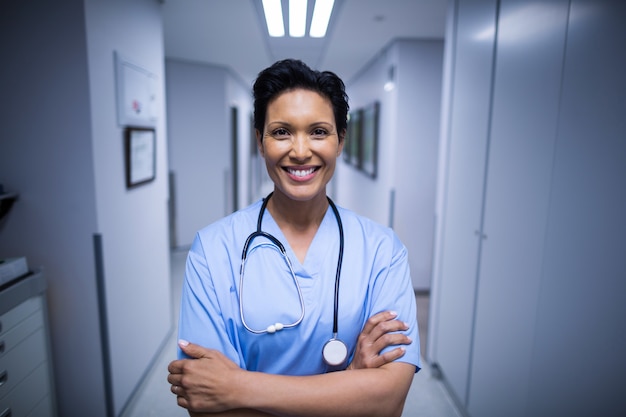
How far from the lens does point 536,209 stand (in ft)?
4.24

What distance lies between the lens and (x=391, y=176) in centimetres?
338

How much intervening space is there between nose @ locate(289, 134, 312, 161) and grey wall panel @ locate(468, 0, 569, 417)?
837 mm

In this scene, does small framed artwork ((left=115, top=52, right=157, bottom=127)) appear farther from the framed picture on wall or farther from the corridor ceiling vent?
the framed picture on wall

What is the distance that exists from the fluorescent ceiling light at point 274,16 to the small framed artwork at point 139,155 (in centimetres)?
91

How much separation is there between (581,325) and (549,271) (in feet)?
0.64

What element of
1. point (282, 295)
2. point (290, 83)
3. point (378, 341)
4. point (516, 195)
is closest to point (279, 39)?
point (516, 195)

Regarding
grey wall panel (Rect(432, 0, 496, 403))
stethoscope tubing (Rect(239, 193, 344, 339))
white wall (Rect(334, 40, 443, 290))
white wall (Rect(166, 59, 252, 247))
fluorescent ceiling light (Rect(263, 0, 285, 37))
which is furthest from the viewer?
white wall (Rect(166, 59, 252, 247))

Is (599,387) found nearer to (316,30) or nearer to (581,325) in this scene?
(581,325)

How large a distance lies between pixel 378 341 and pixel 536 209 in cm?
81

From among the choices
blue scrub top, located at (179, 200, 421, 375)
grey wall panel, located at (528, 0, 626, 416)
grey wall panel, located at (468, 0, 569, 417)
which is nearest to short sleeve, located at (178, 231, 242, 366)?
blue scrub top, located at (179, 200, 421, 375)

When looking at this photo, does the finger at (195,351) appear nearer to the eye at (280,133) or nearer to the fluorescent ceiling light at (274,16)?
Answer: the eye at (280,133)

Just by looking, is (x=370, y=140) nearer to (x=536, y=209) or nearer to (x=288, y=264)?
(x=536, y=209)

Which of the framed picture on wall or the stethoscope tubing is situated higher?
the framed picture on wall

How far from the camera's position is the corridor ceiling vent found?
1202 millimetres
